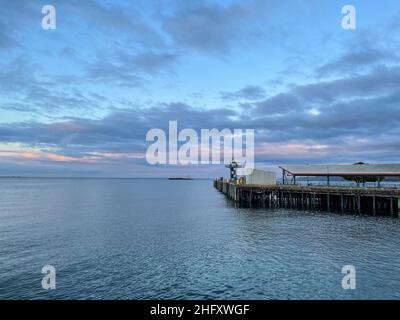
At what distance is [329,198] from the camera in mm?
66188

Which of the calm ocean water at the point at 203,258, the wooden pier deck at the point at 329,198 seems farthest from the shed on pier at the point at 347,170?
the calm ocean water at the point at 203,258

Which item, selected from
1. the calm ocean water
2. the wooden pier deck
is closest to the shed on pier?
the wooden pier deck

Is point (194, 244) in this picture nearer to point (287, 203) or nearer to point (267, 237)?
point (267, 237)

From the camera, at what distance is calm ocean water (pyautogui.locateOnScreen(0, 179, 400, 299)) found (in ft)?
69.2

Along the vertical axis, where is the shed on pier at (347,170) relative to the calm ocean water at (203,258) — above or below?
above

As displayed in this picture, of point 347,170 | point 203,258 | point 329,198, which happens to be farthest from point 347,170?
point 203,258

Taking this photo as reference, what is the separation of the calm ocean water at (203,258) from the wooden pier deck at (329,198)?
376 inches

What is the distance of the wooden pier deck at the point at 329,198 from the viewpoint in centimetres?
5643

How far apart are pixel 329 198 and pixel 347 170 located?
37.0 feet

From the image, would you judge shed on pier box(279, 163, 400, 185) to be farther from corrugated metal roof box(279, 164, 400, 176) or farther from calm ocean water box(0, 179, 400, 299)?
calm ocean water box(0, 179, 400, 299)

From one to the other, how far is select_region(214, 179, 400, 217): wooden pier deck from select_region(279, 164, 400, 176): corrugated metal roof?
267 inches

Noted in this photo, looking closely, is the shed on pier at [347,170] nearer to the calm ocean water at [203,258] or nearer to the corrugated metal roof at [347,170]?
the corrugated metal roof at [347,170]

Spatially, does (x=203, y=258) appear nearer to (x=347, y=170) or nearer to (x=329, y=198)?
(x=329, y=198)
